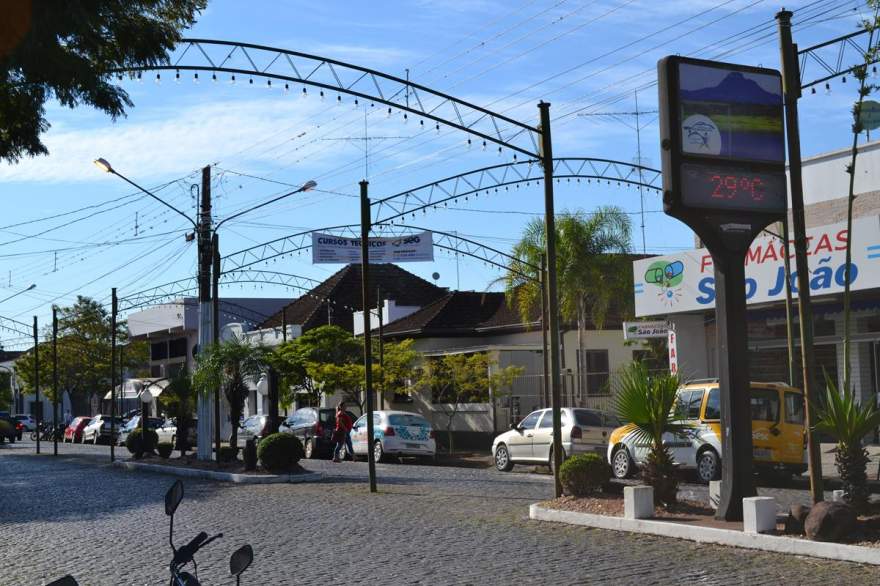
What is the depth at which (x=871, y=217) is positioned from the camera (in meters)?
25.2

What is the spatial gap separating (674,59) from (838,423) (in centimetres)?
495

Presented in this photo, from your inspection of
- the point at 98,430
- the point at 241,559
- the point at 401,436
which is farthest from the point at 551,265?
the point at 98,430

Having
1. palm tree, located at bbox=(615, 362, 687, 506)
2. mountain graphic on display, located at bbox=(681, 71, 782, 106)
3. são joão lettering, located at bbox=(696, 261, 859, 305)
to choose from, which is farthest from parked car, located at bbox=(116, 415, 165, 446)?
mountain graphic on display, located at bbox=(681, 71, 782, 106)

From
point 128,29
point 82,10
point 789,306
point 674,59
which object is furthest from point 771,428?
point 82,10

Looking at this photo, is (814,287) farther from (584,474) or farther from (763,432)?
(584,474)

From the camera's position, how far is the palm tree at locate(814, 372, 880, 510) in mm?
12797

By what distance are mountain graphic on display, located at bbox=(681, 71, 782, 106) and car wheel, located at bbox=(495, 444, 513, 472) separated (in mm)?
15740

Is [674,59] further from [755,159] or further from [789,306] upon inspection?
[789,306]

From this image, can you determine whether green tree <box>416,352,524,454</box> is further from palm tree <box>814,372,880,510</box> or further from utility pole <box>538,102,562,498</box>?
palm tree <box>814,372,880,510</box>

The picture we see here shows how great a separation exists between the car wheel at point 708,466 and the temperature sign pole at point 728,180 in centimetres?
738

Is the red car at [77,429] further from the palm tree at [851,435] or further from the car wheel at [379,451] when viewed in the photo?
the palm tree at [851,435]

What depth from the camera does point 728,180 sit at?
15.1m

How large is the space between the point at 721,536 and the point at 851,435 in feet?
6.01

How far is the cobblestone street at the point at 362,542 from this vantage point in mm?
11664
